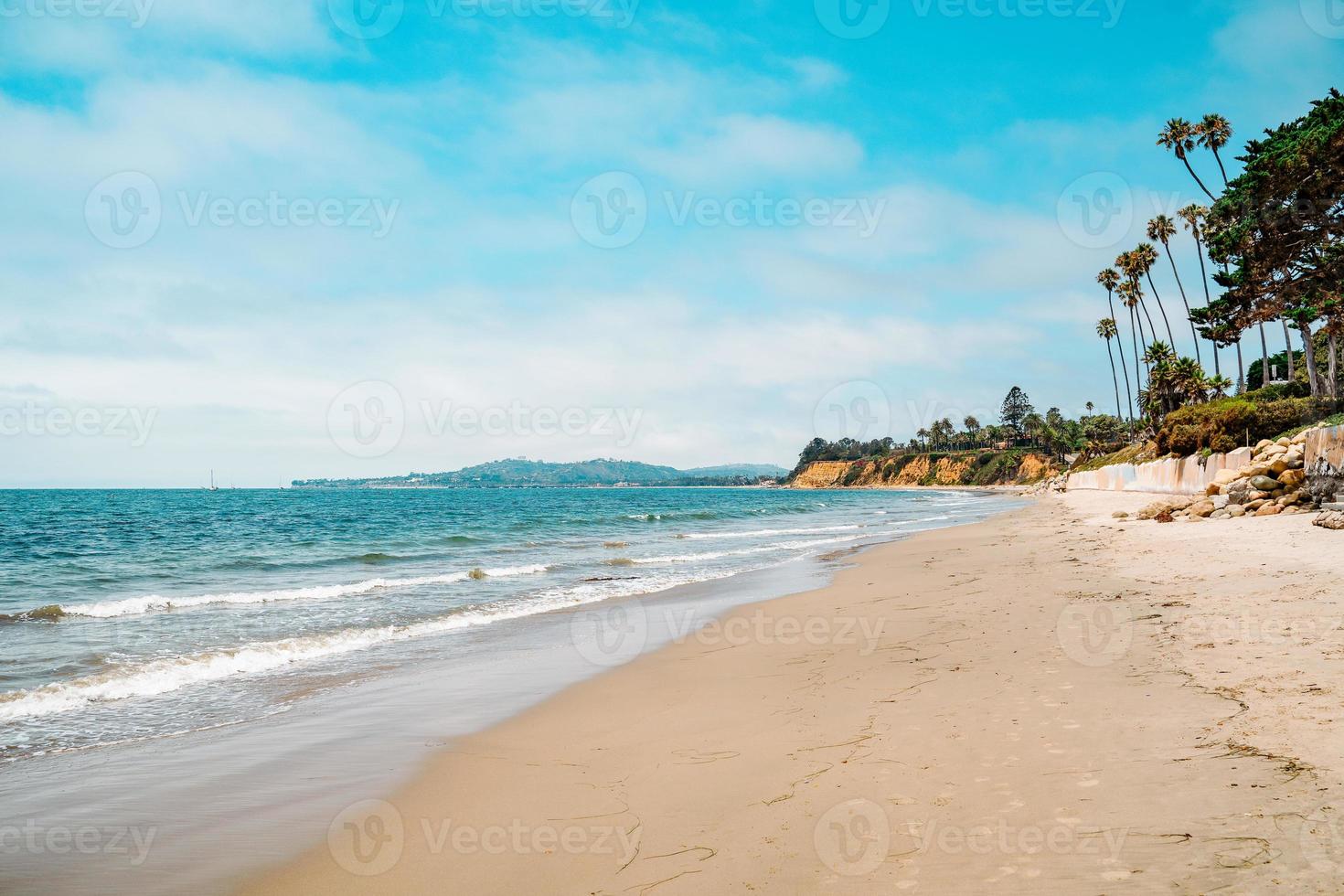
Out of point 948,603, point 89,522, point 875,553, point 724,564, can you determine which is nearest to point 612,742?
point 948,603

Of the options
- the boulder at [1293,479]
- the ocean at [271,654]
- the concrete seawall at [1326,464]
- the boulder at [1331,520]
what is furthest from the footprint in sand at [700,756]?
the boulder at [1293,479]

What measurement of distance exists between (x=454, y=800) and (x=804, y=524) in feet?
141

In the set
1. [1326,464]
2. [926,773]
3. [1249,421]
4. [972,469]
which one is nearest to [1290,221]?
[1249,421]

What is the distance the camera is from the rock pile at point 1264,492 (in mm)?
18609

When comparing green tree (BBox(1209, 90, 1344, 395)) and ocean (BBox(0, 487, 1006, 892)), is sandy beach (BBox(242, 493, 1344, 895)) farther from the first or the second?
green tree (BBox(1209, 90, 1344, 395))

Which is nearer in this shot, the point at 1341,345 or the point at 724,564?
the point at 724,564

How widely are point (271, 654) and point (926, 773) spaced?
32.8 feet

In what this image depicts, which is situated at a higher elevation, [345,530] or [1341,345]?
[1341,345]

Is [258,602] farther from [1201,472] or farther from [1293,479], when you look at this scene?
[1201,472]

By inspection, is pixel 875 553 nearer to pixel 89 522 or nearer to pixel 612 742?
pixel 612 742

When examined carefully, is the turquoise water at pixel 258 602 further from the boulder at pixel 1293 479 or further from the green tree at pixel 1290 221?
the green tree at pixel 1290 221

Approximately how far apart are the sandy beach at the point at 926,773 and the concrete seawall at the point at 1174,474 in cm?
2251

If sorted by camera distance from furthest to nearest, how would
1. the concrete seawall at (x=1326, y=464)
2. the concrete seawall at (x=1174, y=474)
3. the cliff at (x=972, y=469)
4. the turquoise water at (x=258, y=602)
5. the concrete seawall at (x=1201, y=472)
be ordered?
the cliff at (x=972, y=469) < the concrete seawall at (x=1174, y=474) < the concrete seawall at (x=1201, y=472) < the concrete seawall at (x=1326, y=464) < the turquoise water at (x=258, y=602)

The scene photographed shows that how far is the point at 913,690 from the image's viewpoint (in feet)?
23.4
